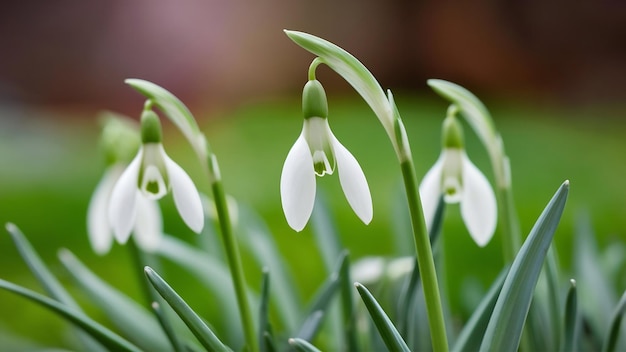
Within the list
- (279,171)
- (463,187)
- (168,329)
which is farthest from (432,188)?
(279,171)

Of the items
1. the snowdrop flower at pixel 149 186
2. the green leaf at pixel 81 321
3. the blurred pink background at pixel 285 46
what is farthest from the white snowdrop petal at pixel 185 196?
the blurred pink background at pixel 285 46

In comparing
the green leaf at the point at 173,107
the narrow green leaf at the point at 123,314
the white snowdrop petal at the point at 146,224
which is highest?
the green leaf at the point at 173,107

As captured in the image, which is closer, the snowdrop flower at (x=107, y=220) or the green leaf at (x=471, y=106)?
the green leaf at (x=471, y=106)

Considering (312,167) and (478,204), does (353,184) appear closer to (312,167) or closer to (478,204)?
(312,167)

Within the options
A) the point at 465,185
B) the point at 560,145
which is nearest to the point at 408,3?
the point at 560,145

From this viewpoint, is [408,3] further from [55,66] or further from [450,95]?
[450,95]

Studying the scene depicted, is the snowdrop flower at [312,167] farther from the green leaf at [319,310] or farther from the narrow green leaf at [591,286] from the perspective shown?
the narrow green leaf at [591,286]

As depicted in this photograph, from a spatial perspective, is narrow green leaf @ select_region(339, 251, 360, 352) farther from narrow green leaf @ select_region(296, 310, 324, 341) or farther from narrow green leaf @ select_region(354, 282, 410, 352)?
narrow green leaf @ select_region(354, 282, 410, 352)

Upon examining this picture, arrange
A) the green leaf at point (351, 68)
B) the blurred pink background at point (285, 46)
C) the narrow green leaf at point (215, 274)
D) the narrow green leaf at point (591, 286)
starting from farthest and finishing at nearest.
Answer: the blurred pink background at point (285, 46), the narrow green leaf at point (215, 274), the narrow green leaf at point (591, 286), the green leaf at point (351, 68)
